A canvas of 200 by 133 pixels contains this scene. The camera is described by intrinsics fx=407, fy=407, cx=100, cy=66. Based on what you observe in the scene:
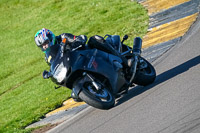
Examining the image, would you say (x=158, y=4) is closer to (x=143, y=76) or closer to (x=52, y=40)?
(x=143, y=76)

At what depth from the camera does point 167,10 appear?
12.0 meters

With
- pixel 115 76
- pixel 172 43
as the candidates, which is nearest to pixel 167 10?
pixel 172 43

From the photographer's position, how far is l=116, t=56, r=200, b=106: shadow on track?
752 cm

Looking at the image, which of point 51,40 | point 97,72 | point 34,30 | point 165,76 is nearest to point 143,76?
point 165,76

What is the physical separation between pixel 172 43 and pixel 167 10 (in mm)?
2762

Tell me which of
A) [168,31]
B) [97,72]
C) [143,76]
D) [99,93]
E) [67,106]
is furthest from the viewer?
[168,31]

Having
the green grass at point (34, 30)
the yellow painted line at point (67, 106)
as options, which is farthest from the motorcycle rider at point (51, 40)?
the green grass at point (34, 30)

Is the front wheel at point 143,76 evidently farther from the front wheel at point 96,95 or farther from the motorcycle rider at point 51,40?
the motorcycle rider at point 51,40

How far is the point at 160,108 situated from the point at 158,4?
282 inches

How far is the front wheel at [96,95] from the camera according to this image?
20.7 ft

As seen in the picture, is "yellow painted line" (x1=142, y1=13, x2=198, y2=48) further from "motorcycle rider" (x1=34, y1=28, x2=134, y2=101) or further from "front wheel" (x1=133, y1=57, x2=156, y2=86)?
"motorcycle rider" (x1=34, y1=28, x2=134, y2=101)

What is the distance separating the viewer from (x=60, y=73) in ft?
21.7

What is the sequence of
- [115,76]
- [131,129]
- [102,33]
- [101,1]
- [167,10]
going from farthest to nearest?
[101,1], [102,33], [167,10], [115,76], [131,129]

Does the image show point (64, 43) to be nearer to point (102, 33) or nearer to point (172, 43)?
point (172, 43)
